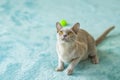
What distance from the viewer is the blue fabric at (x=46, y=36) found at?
193 cm

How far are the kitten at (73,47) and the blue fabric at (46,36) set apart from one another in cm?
6

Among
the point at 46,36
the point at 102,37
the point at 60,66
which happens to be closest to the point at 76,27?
the point at 60,66

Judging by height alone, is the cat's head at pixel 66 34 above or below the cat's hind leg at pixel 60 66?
above

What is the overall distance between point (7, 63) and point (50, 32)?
0.59 metres

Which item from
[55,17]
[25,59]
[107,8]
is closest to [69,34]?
[25,59]

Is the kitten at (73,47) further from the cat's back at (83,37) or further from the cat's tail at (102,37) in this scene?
the cat's tail at (102,37)

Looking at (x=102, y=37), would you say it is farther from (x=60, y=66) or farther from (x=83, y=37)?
(x=60, y=66)

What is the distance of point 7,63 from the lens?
2045 millimetres

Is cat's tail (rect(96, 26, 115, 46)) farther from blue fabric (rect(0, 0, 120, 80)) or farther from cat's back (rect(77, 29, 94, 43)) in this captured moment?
cat's back (rect(77, 29, 94, 43))

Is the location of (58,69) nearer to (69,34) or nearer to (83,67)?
(83,67)

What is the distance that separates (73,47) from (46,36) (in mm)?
592

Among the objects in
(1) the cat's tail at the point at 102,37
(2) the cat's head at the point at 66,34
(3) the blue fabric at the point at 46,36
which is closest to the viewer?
(2) the cat's head at the point at 66,34

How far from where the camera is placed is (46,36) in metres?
2.40

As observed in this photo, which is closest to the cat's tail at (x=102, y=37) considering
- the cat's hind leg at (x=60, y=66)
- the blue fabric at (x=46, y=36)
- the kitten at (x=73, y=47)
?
the blue fabric at (x=46, y=36)
